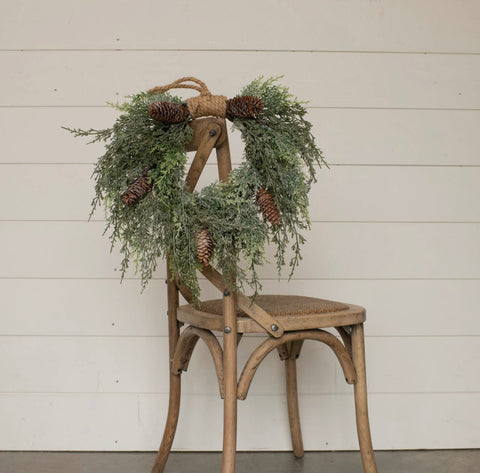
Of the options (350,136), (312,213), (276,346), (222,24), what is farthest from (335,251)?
(222,24)

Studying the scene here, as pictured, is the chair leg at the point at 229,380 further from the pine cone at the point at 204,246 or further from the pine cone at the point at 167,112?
the pine cone at the point at 167,112

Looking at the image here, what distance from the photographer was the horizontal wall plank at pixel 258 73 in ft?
6.77

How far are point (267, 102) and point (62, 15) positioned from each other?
0.99 m

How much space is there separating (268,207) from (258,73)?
2.81 feet

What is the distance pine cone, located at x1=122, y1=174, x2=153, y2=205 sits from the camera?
1.34m

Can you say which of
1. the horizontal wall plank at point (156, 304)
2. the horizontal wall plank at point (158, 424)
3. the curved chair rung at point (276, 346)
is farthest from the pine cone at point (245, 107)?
the horizontal wall plank at point (158, 424)

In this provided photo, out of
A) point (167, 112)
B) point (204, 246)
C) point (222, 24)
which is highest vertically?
point (222, 24)

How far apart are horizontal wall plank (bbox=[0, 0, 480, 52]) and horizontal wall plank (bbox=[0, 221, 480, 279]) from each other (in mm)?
570

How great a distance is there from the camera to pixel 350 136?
6.81 feet

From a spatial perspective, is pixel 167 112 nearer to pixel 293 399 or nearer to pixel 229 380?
pixel 229 380

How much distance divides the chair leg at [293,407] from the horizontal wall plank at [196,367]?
0.11 metres

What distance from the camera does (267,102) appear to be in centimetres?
141

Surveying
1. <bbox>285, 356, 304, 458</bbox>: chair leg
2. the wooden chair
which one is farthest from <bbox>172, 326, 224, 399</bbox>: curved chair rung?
<bbox>285, 356, 304, 458</bbox>: chair leg

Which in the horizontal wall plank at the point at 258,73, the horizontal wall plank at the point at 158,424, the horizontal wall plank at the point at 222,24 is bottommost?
the horizontal wall plank at the point at 158,424
